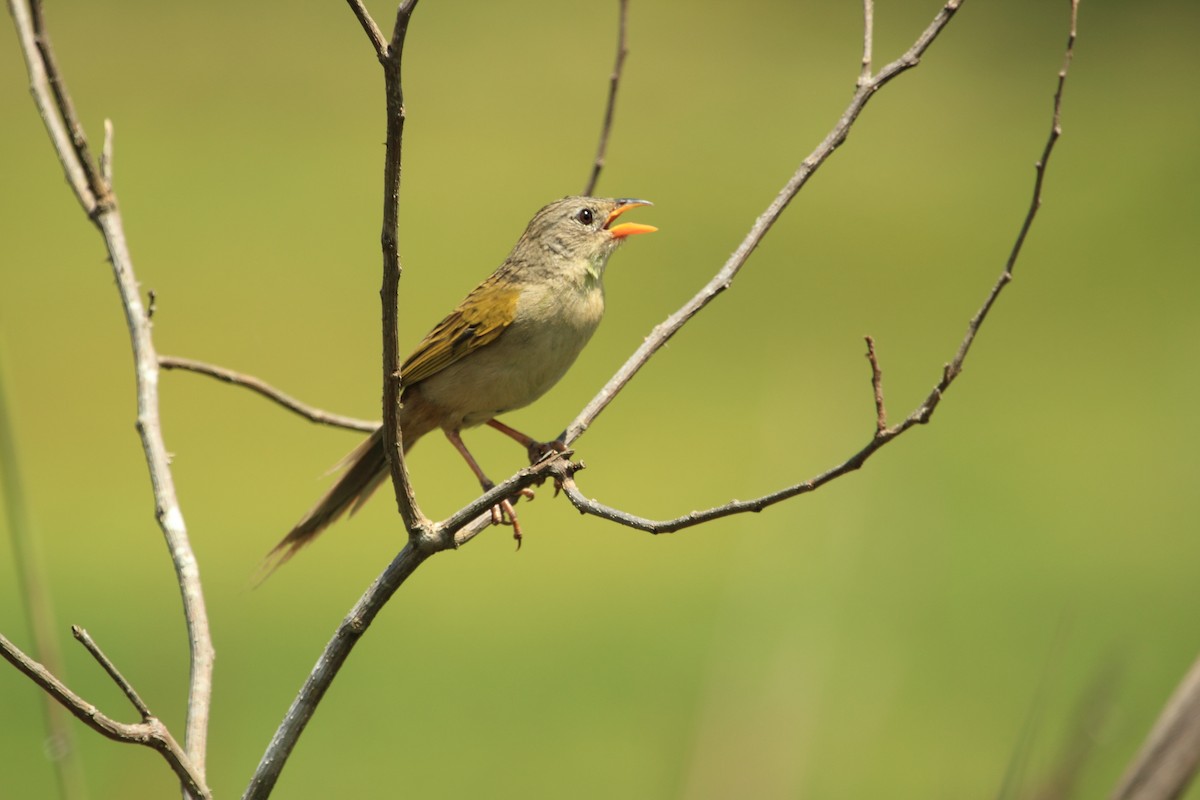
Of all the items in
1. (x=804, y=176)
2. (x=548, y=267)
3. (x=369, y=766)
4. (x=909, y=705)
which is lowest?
(x=909, y=705)

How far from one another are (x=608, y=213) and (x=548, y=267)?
50cm

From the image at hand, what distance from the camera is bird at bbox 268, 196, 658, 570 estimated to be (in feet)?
14.5

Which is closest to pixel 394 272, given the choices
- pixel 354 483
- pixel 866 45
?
pixel 866 45

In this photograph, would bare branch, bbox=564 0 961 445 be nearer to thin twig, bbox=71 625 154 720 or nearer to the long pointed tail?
thin twig, bbox=71 625 154 720

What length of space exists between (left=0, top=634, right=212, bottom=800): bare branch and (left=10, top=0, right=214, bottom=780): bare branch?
0.29 feet

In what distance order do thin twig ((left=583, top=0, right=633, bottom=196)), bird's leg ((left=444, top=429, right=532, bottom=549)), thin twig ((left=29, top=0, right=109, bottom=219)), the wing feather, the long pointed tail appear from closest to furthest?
thin twig ((left=29, top=0, right=109, bottom=219)), bird's leg ((left=444, top=429, right=532, bottom=549)), thin twig ((left=583, top=0, right=633, bottom=196)), the long pointed tail, the wing feather

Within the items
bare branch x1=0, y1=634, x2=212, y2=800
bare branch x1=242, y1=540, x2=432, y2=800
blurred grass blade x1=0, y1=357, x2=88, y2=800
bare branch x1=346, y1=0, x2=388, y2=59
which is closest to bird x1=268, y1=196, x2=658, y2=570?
blurred grass blade x1=0, y1=357, x2=88, y2=800

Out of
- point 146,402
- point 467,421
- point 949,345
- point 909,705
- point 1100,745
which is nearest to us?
point 1100,745

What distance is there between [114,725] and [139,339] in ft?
4.35

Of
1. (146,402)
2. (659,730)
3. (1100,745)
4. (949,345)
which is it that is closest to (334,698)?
(659,730)

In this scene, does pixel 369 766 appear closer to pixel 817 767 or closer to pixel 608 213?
pixel 817 767

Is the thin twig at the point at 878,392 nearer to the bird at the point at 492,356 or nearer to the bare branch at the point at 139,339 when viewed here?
the bare branch at the point at 139,339

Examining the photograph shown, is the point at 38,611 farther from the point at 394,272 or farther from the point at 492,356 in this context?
the point at 492,356

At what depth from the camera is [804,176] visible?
317 cm
